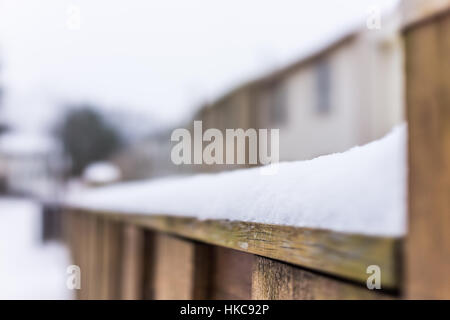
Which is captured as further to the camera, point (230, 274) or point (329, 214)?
point (230, 274)

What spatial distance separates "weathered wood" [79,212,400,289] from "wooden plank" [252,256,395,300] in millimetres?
30

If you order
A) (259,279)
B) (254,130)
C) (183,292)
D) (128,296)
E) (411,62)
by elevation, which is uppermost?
(254,130)

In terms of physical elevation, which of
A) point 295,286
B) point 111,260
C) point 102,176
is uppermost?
point 102,176

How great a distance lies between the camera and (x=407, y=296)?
0.47 metres

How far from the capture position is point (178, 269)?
138 centimetres

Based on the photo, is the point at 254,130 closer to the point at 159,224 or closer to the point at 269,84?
the point at 269,84

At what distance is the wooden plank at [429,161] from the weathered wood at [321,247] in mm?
23

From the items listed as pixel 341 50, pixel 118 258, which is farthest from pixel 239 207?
pixel 341 50

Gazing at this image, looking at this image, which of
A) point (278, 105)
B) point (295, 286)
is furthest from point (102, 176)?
point (278, 105)

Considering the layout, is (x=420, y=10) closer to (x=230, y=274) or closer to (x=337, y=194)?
(x=337, y=194)

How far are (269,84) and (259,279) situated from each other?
1346 cm

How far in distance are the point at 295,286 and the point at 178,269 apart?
0.73 m

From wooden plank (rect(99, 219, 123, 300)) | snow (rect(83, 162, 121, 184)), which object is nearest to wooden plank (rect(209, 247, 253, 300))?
wooden plank (rect(99, 219, 123, 300))

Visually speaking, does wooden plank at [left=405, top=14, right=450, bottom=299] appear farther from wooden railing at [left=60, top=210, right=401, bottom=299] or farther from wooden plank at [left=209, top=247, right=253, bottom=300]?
wooden plank at [left=209, top=247, right=253, bottom=300]
